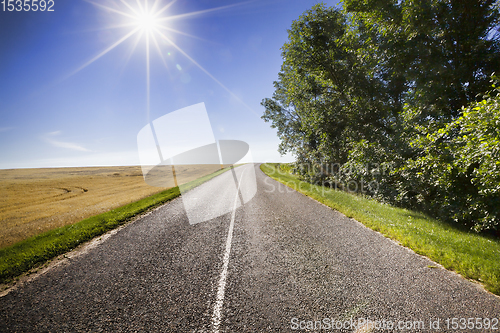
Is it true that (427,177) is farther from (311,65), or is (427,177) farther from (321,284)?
(311,65)

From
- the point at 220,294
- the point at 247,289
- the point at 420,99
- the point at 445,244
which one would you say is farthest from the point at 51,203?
the point at 420,99

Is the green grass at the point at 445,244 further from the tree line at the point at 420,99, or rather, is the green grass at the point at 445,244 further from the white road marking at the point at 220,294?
the white road marking at the point at 220,294

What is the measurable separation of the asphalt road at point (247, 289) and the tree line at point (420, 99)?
168 inches

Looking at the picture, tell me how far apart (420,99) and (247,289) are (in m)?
11.6

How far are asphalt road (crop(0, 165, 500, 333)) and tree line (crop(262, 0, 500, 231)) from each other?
4261mm

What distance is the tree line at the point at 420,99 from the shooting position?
23.0 feet

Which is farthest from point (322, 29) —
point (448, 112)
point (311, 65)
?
point (448, 112)

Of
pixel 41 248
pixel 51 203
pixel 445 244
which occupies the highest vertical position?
pixel 41 248

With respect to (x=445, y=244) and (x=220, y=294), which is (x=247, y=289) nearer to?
(x=220, y=294)

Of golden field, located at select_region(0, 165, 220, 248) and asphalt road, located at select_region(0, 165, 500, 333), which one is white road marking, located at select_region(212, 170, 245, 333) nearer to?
asphalt road, located at select_region(0, 165, 500, 333)

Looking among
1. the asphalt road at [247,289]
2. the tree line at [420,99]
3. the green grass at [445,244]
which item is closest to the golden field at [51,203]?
the asphalt road at [247,289]

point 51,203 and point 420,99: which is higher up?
point 420,99

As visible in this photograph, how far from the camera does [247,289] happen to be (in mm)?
4004

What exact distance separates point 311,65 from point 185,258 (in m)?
17.0
